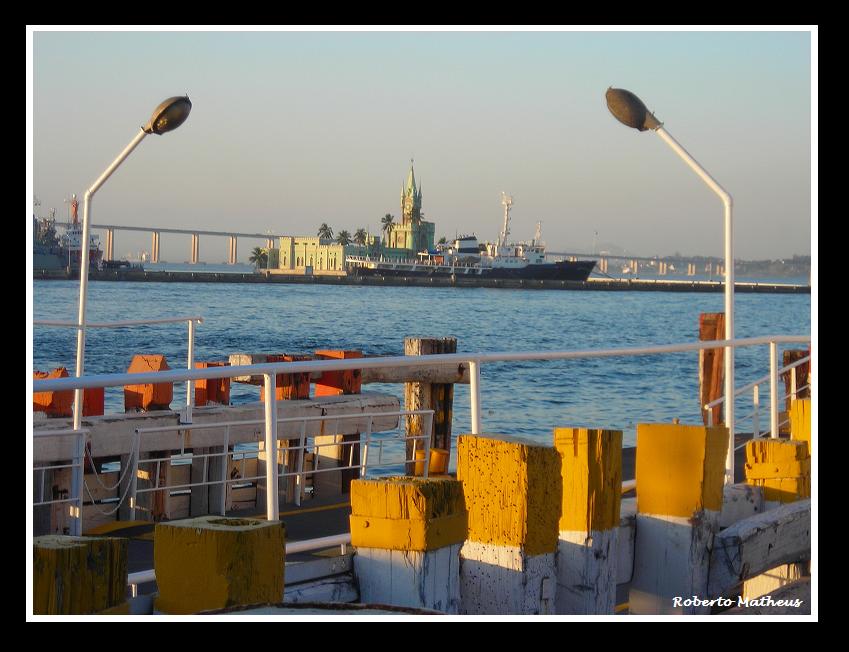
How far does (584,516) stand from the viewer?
3400mm

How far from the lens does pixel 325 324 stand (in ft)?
210

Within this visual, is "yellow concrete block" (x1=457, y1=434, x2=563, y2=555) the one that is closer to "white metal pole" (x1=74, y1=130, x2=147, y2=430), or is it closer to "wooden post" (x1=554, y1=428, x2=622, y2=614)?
"wooden post" (x1=554, y1=428, x2=622, y2=614)

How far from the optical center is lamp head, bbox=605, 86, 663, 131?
6957 millimetres

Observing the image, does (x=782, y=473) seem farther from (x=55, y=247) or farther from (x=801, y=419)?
(x=55, y=247)

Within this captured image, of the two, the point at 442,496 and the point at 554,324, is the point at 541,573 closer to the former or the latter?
the point at 442,496

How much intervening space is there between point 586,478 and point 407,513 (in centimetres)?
74

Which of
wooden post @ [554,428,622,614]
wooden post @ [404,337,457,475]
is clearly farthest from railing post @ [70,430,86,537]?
wooden post @ [404,337,457,475]

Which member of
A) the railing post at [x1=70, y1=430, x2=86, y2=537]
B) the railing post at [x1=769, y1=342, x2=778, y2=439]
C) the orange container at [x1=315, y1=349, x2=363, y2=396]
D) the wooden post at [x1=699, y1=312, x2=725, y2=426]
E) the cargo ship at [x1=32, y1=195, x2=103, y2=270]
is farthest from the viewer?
the cargo ship at [x1=32, y1=195, x2=103, y2=270]

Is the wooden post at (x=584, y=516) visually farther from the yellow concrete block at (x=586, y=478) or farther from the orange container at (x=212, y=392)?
the orange container at (x=212, y=392)

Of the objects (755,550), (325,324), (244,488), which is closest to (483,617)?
(755,550)

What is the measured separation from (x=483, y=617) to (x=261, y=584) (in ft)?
1.75

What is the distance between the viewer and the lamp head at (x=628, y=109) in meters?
6.96

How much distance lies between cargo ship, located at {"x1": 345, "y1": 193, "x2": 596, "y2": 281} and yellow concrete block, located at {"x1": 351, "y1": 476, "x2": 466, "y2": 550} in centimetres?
12444

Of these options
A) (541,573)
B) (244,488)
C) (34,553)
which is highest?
(34,553)
